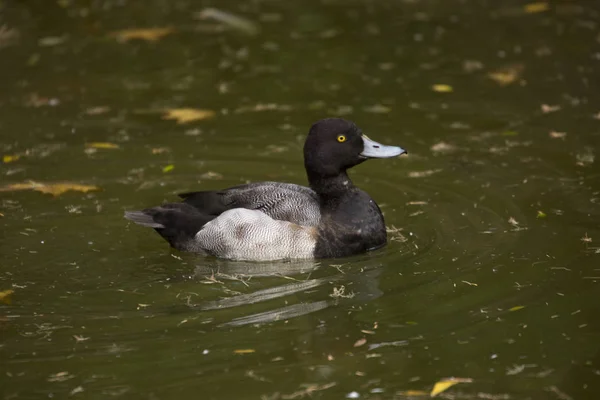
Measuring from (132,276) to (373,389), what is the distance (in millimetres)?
2742

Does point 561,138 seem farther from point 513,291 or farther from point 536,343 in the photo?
point 536,343

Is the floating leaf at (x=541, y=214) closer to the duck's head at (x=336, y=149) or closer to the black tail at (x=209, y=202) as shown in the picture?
the duck's head at (x=336, y=149)

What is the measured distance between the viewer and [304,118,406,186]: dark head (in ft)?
30.0

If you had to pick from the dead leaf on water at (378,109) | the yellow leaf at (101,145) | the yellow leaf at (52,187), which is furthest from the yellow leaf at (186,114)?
the yellow leaf at (52,187)

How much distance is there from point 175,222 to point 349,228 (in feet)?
4.86

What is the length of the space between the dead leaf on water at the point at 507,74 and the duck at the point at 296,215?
4.74 metres

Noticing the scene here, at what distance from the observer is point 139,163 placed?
1125 cm

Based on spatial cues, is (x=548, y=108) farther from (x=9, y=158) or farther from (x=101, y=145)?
(x=9, y=158)

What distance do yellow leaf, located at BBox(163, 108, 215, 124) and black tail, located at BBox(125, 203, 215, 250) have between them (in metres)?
3.39

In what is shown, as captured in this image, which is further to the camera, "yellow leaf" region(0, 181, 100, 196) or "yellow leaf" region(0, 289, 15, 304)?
"yellow leaf" region(0, 181, 100, 196)

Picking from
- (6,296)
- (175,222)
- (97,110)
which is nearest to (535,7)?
(97,110)

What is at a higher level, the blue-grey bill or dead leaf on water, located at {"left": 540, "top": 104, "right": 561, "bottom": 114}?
the blue-grey bill

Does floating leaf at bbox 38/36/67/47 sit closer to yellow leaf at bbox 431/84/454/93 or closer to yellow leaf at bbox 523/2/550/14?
yellow leaf at bbox 431/84/454/93

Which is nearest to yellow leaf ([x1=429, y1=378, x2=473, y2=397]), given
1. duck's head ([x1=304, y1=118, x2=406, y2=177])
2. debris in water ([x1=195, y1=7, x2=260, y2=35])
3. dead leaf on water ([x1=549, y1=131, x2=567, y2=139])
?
duck's head ([x1=304, y1=118, x2=406, y2=177])
